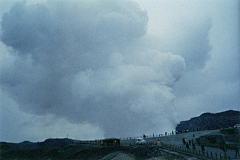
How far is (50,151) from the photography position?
64500 millimetres

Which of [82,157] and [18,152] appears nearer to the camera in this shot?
[82,157]

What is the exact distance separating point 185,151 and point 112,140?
2381 centimetres

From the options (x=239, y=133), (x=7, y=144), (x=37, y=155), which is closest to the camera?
(x=239, y=133)

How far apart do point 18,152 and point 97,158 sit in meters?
47.1

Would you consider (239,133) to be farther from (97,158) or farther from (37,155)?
(37,155)

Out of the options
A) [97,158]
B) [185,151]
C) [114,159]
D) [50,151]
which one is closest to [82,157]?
[97,158]

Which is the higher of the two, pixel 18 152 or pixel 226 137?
pixel 226 137

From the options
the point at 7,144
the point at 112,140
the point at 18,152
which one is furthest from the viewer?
the point at 7,144

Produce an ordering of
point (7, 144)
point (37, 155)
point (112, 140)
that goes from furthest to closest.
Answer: point (7, 144) → point (37, 155) → point (112, 140)

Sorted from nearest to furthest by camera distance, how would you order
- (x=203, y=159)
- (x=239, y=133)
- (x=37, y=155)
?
(x=203, y=159)
(x=239, y=133)
(x=37, y=155)

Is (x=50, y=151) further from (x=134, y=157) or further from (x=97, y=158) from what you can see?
(x=134, y=157)

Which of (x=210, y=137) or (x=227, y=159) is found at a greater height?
(x=210, y=137)

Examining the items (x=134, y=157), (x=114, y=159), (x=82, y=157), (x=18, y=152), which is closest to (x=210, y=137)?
(x=134, y=157)

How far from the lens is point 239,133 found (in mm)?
41688
